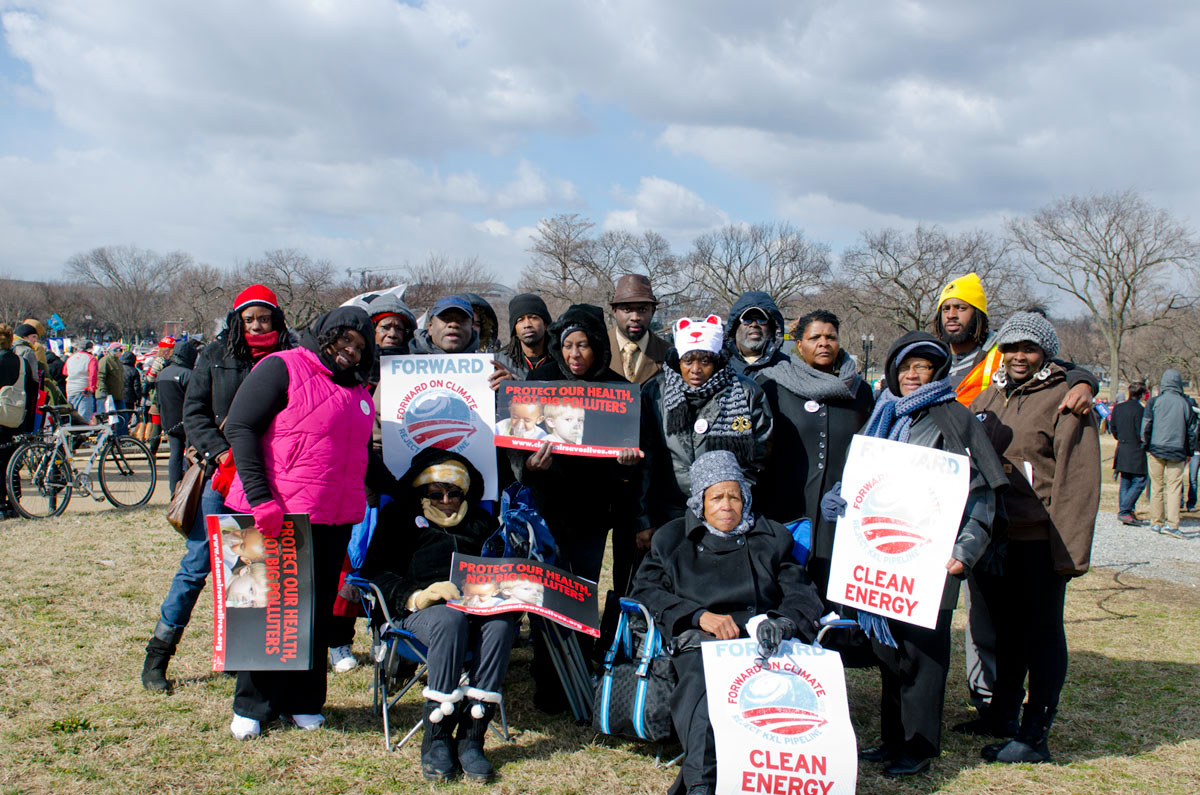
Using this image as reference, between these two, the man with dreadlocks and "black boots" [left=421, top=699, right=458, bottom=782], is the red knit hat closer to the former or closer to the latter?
"black boots" [left=421, top=699, right=458, bottom=782]

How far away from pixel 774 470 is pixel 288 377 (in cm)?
249

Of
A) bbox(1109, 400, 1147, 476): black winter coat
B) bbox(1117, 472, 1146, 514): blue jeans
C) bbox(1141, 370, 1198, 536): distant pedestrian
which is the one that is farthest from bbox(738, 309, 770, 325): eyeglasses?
bbox(1117, 472, 1146, 514): blue jeans

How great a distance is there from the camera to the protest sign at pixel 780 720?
3197mm

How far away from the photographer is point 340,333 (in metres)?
3.88

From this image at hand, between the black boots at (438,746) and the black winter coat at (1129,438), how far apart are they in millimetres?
11434

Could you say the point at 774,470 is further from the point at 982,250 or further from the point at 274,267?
the point at 982,250

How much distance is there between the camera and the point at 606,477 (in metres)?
4.43

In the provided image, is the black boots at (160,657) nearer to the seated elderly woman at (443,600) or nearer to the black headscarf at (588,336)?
the seated elderly woman at (443,600)

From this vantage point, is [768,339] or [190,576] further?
[768,339]

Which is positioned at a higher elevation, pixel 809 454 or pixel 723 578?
pixel 809 454

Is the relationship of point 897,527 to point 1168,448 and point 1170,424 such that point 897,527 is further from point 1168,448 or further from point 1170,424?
point 1170,424

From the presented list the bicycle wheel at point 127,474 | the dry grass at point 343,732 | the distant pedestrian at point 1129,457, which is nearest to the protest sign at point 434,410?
the dry grass at point 343,732

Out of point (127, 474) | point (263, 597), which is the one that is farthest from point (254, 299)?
point (127, 474)

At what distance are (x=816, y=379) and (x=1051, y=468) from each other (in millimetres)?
1166
